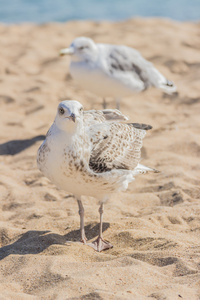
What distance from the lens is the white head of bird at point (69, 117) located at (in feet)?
13.1

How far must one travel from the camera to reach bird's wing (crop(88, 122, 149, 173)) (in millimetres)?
4270

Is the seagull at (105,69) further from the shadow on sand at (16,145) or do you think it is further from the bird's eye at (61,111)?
the bird's eye at (61,111)

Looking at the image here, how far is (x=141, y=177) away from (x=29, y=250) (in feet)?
7.11

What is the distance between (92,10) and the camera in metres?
22.6

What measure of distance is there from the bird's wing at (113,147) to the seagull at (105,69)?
2.89m

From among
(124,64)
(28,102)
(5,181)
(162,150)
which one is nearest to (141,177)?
(162,150)

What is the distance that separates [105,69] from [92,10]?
52.1ft

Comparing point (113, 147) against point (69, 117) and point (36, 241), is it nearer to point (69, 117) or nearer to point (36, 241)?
point (69, 117)

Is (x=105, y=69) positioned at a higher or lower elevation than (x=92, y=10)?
higher

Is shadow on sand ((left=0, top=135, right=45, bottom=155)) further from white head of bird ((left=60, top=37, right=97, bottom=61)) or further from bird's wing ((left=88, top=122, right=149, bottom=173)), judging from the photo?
bird's wing ((left=88, top=122, right=149, bottom=173))

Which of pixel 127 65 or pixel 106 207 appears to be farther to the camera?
pixel 127 65

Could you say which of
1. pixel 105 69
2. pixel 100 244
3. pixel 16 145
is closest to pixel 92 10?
pixel 105 69

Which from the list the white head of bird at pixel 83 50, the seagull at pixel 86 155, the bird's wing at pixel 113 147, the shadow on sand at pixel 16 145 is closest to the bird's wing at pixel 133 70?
the white head of bird at pixel 83 50

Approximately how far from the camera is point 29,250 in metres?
4.14
